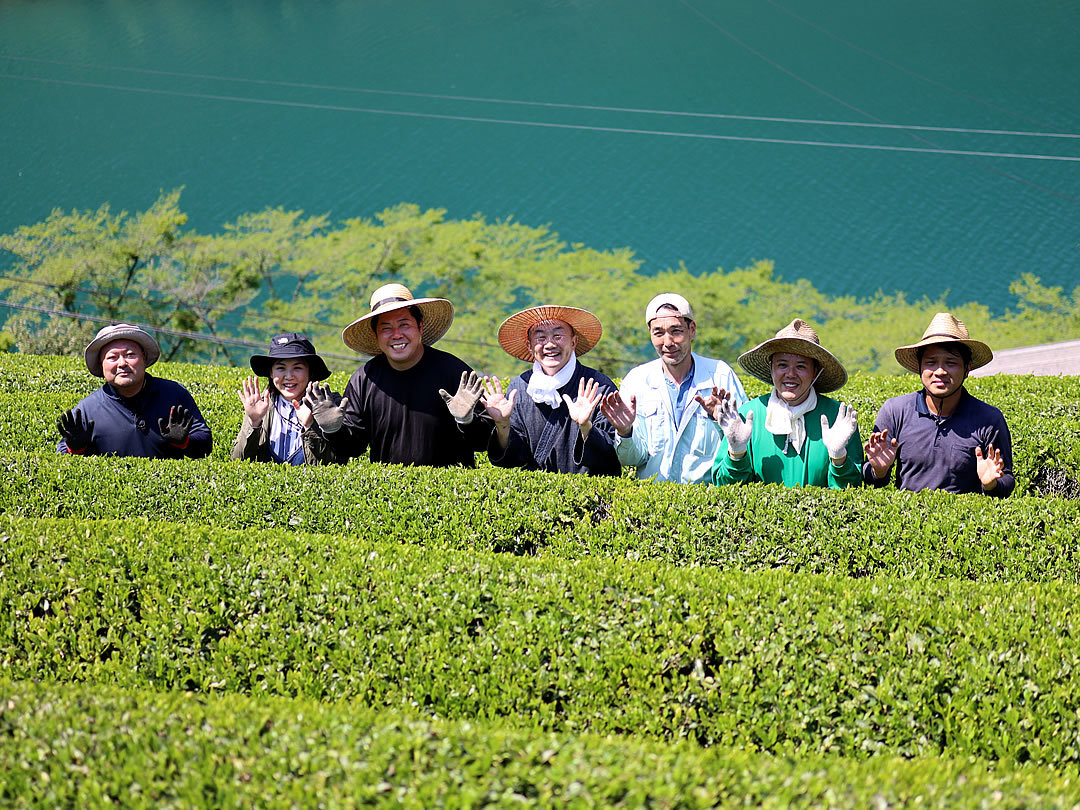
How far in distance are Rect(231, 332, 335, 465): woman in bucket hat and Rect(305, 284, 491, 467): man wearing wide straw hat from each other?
0.23 meters

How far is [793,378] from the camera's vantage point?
210 inches

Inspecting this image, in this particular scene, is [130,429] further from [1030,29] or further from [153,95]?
[1030,29]

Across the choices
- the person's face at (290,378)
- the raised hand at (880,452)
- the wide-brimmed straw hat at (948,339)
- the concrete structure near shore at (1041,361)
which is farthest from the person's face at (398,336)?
the concrete structure near shore at (1041,361)

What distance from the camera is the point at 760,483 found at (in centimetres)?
533

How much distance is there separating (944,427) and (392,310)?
11.0ft

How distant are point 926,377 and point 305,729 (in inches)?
164

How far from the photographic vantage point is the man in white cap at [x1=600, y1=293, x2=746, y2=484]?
5.53 m

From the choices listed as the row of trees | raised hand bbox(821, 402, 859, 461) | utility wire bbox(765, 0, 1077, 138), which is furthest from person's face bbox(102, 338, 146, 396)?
utility wire bbox(765, 0, 1077, 138)

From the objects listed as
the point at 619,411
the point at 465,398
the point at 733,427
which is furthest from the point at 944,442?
the point at 465,398

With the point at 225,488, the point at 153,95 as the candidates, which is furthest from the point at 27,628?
the point at 153,95

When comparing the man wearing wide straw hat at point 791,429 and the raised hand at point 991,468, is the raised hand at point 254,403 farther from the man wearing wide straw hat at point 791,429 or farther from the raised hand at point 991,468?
the raised hand at point 991,468

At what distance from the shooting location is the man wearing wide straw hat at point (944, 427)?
5.41 metres

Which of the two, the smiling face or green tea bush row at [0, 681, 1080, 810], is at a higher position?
the smiling face

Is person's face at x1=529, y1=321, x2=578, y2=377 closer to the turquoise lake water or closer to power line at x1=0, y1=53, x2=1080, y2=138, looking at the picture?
the turquoise lake water
